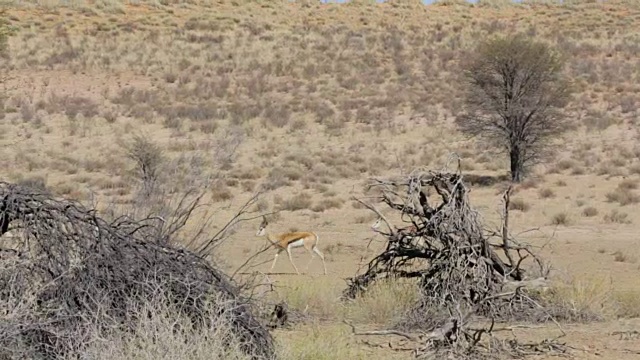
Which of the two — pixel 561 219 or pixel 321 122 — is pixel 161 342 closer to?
pixel 561 219

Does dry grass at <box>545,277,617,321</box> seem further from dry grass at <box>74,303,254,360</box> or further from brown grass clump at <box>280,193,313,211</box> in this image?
brown grass clump at <box>280,193,313,211</box>

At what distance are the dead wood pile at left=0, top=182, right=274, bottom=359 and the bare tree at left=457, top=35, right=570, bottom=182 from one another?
20.9 metres

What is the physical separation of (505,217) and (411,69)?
34.7 metres

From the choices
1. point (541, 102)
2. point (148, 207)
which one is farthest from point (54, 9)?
point (148, 207)

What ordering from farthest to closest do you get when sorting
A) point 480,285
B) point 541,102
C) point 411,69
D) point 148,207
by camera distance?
point 411,69 < point 541,102 < point 480,285 < point 148,207

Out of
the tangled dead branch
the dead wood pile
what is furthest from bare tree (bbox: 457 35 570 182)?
the dead wood pile

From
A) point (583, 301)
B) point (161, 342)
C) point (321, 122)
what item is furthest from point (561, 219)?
point (161, 342)

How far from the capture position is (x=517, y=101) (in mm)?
27219

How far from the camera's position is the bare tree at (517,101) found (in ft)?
89.0

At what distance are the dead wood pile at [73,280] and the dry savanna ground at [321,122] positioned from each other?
1.01 meters

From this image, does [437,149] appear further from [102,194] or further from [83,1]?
[83,1]

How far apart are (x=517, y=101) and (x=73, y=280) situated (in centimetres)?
2237

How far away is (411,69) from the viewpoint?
44719 millimetres

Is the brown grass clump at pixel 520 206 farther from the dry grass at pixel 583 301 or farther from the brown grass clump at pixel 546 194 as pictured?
the dry grass at pixel 583 301
